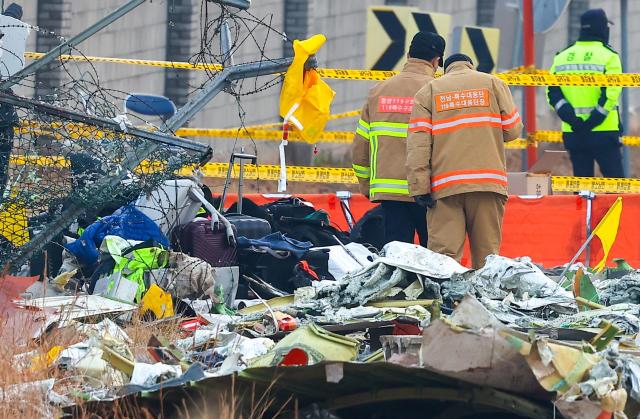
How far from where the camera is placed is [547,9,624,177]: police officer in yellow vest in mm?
13539

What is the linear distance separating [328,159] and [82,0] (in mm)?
4534

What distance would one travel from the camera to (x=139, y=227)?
8.96m

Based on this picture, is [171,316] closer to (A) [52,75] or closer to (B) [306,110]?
(B) [306,110]

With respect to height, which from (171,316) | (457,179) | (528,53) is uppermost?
(528,53)

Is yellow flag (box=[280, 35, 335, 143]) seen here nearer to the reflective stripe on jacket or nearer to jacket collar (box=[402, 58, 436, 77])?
jacket collar (box=[402, 58, 436, 77])

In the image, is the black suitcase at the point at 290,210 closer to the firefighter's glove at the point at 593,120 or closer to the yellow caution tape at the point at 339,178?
the yellow caution tape at the point at 339,178

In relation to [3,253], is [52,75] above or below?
above

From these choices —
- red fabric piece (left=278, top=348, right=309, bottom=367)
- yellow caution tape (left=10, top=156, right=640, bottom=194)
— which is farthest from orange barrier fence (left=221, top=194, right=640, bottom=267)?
red fabric piece (left=278, top=348, right=309, bottom=367)

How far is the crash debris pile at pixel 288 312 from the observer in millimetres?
5164

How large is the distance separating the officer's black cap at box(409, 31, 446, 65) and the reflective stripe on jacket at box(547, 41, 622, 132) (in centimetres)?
377

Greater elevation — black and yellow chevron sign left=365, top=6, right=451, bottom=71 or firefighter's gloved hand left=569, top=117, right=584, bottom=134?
black and yellow chevron sign left=365, top=6, right=451, bottom=71

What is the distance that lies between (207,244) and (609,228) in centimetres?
404

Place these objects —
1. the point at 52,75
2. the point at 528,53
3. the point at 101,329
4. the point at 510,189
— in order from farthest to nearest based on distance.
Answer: the point at 52,75, the point at 528,53, the point at 510,189, the point at 101,329

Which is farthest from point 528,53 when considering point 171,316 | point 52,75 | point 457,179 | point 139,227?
point 52,75
